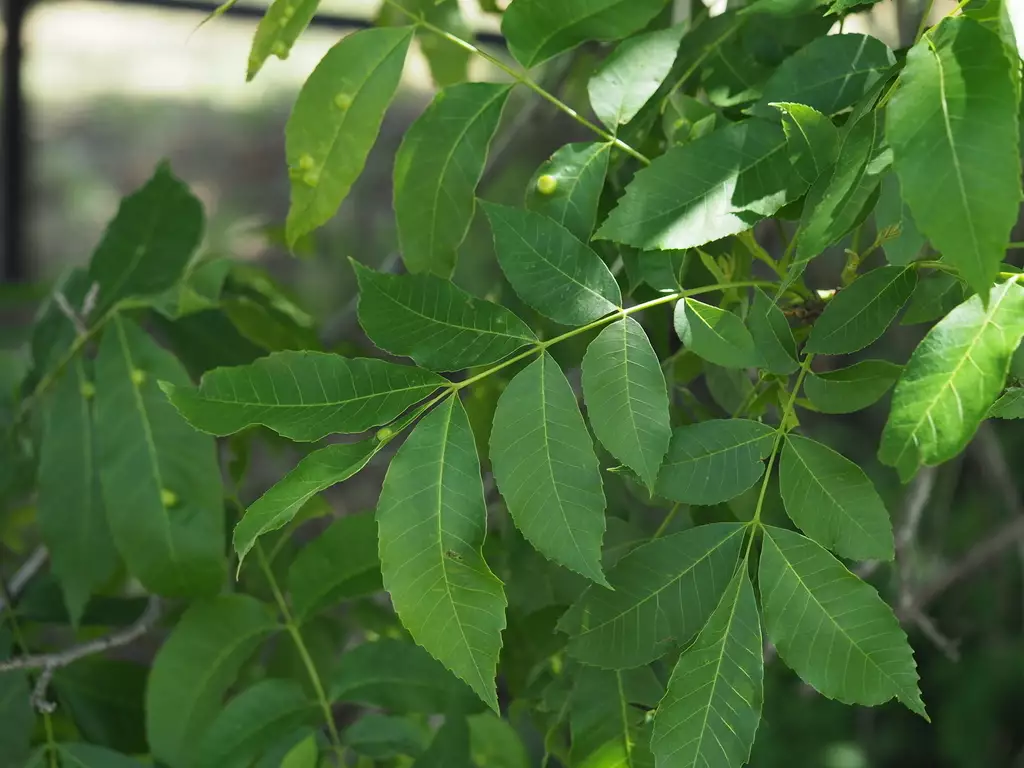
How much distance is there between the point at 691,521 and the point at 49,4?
1376 millimetres

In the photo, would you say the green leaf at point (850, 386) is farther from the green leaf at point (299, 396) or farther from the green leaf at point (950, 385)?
the green leaf at point (299, 396)

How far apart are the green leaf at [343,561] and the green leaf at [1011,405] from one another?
1.32 ft

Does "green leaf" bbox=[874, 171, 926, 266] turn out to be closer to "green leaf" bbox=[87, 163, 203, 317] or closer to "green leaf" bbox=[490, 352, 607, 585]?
"green leaf" bbox=[490, 352, 607, 585]

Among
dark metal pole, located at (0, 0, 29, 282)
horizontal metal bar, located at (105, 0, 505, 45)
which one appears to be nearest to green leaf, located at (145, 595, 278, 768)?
horizontal metal bar, located at (105, 0, 505, 45)

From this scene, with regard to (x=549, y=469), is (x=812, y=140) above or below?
above

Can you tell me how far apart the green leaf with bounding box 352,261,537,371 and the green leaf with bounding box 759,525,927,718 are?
0.56ft

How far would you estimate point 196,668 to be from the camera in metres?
0.66

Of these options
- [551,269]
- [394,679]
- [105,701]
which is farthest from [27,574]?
[551,269]

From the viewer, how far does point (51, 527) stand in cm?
67

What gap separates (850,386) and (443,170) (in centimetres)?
26

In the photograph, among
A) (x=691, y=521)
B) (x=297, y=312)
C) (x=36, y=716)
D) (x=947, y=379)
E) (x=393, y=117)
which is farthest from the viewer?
(x=393, y=117)

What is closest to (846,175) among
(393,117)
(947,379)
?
(947,379)

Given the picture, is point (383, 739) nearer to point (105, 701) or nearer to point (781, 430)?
point (105, 701)

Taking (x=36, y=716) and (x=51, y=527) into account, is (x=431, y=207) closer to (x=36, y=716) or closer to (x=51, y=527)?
(x=51, y=527)
